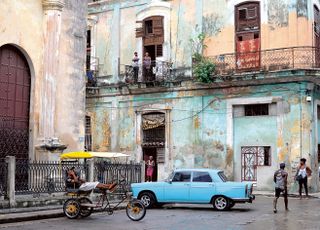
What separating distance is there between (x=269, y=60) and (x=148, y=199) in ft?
37.8

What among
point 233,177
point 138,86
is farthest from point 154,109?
point 233,177

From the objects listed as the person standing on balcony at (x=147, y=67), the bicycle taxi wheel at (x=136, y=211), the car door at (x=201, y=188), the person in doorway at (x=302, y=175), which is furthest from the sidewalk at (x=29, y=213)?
the person standing on balcony at (x=147, y=67)

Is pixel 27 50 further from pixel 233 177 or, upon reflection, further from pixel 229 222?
pixel 233 177

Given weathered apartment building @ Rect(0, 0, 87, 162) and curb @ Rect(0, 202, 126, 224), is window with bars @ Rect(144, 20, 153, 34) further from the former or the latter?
curb @ Rect(0, 202, 126, 224)

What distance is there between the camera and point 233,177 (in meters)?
26.4

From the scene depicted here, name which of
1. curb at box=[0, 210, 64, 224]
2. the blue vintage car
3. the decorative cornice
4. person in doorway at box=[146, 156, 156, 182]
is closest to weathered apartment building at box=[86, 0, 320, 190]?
person in doorway at box=[146, 156, 156, 182]

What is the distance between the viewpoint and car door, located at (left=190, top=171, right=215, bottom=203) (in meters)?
16.8

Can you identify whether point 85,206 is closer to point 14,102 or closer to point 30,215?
point 30,215

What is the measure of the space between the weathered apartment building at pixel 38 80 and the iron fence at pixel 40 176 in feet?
4.13

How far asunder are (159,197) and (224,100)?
35.3ft

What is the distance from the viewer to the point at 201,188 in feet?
55.6

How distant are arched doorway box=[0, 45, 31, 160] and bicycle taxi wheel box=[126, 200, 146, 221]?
525 centimetres

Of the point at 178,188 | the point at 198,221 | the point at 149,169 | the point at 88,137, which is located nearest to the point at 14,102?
the point at 178,188

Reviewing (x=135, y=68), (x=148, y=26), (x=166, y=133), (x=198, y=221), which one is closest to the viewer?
(x=198, y=221)
